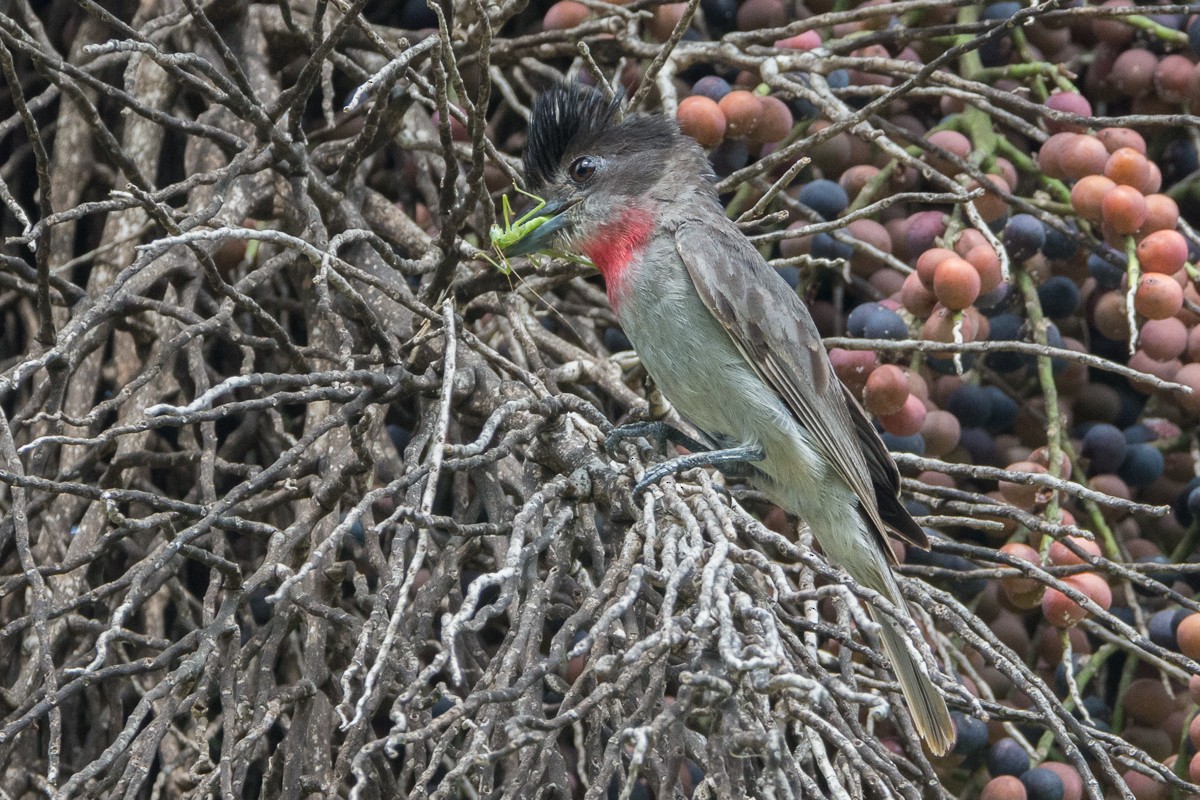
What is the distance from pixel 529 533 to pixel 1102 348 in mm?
1828

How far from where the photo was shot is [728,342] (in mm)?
2719

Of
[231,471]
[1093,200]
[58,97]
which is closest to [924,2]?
[1093,200]

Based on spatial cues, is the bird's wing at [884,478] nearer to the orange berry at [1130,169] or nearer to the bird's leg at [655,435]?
the bird's leg at [655,435]

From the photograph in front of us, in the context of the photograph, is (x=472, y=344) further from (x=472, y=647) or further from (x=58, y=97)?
(x=58, y=97)

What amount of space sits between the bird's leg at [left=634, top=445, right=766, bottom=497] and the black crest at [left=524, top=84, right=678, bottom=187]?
0.73 meters

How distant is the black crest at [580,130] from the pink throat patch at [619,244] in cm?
16

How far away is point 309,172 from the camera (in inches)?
93.7

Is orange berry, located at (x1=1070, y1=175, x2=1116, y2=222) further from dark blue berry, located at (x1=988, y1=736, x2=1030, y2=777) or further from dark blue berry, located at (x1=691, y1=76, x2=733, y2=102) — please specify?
dark blue berry, located at (x1=988, y1=736, x2=1030, y2=777)

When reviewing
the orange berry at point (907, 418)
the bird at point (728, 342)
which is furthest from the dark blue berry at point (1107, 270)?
the bird at point (728, 342)

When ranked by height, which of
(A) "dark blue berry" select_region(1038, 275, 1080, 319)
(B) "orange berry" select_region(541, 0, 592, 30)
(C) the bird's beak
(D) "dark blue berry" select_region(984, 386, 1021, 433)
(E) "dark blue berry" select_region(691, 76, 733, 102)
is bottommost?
(D) "dark blue berry" select_region(984, 386, 1021, 433)

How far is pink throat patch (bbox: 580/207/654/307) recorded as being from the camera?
2.75 metres

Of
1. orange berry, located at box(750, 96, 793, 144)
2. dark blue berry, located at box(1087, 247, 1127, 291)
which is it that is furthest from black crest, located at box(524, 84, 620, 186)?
dark blue berry, located at box(1087, 247, 1127, 291)

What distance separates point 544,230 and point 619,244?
0.60ft

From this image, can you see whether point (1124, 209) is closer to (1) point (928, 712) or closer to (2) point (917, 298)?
(2) point (917, 298)
